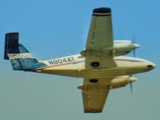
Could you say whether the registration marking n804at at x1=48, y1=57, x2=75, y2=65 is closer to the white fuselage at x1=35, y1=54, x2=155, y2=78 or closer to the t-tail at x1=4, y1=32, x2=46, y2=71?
the white fuselage at x1=35, y1=54, x2=155, y2=78

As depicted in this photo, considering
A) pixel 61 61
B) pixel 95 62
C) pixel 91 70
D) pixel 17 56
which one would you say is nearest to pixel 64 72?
pixel 61 61

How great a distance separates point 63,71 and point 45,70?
6.82 ft

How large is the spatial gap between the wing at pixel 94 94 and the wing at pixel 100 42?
3.70 m

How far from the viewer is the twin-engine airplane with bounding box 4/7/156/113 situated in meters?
45.9

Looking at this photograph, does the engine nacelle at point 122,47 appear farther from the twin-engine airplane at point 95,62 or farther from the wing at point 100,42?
the wing at point 100,42

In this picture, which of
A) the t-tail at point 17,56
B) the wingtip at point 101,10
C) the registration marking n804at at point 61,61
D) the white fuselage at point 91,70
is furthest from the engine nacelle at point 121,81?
the wingtip at point 101,10

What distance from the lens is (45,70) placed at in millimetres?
50344

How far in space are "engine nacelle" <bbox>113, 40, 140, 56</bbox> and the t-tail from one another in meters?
9.01

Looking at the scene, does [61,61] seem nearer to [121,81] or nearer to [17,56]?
[17,56]

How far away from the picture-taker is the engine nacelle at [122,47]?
152ft

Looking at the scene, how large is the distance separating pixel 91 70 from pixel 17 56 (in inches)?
343

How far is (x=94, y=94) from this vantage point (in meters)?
56.8

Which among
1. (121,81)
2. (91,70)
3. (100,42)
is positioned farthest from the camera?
(121,81)

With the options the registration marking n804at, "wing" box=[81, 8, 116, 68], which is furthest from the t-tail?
"wing" box=[81, 8, 116, 68]
